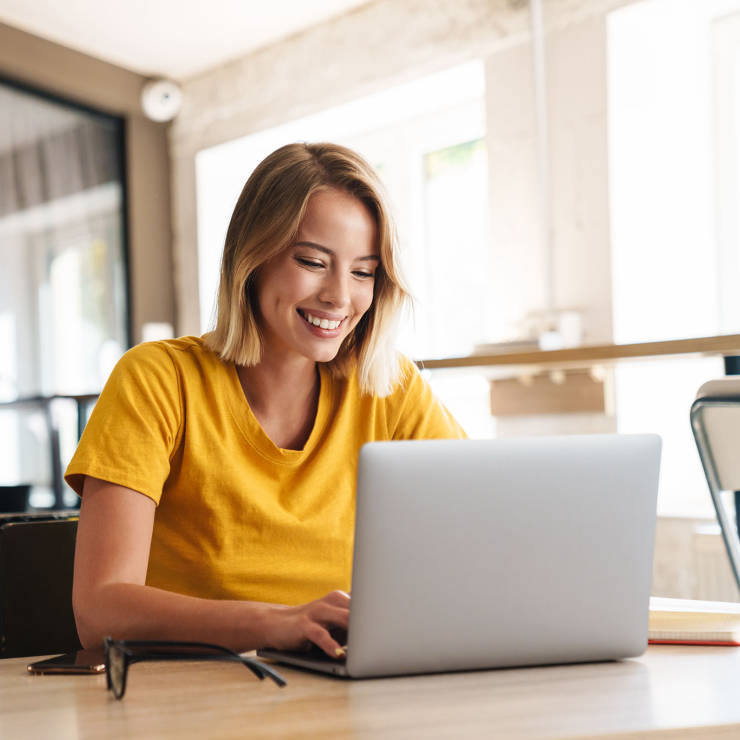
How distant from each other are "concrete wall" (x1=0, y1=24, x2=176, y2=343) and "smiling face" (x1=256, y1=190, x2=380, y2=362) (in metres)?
3.41

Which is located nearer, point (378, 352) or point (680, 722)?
point (680, 722)

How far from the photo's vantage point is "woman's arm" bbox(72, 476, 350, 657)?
83 centimetres

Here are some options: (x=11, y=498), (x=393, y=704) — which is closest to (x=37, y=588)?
(x=393, y=704)

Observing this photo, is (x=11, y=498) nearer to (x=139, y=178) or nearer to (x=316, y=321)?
(x=316, y=321)

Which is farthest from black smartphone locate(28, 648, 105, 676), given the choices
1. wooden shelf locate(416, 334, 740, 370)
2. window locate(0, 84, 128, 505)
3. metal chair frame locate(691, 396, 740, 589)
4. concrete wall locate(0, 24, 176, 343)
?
concrete wall locate(0, 24, 176, 343)

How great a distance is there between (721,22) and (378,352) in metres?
2.19

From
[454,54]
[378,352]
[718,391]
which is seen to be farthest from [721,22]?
[718,391]

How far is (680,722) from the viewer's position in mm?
636

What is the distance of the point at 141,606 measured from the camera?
37.0 inches

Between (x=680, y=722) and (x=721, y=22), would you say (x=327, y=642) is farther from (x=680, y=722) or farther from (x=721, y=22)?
(x=721, y=22)

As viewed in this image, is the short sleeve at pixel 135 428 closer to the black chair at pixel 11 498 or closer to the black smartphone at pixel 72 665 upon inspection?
the black smartphone at pixel 72 665

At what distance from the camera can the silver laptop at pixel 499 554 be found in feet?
2.46

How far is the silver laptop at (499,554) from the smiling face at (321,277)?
0.59m

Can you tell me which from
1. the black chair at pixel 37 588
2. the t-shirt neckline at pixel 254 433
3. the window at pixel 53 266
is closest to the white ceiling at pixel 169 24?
the window at pixel 53 266
